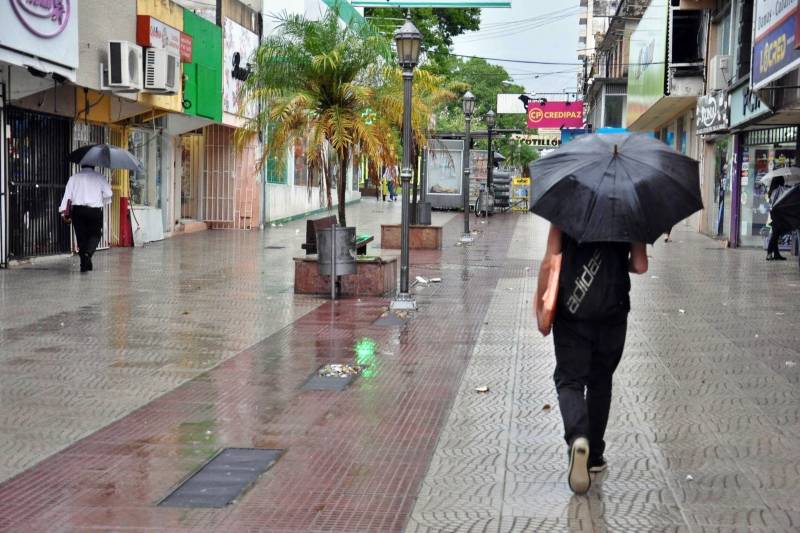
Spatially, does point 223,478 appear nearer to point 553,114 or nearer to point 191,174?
point 191,174

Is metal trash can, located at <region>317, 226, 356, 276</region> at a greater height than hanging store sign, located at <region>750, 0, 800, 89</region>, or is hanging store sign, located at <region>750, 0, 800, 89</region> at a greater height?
hanging store sign, located at <region>750, 0, 800, 89</region>

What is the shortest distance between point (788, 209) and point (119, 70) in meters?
11.7

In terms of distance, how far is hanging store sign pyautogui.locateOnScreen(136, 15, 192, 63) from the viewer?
21109 millimetres

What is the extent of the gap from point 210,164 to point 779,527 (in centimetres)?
2615

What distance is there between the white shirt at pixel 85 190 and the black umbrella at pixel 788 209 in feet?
35.7

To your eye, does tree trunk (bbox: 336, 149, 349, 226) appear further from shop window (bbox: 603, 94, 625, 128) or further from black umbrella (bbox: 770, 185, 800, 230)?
shop window (bbox: 603, 94, 625, 128)

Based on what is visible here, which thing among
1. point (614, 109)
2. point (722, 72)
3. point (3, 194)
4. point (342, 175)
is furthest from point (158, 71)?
point (614, 109)

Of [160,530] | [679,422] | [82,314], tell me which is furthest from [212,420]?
[82,314]

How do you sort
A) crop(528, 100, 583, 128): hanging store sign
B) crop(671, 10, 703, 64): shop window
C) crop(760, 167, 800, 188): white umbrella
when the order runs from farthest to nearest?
1. crop(528, 100, 583, 128): hanging store sign
2. crop(671, 10, 703, 64): shop window
3. crop(760, 167, 800, 188): white umbrella

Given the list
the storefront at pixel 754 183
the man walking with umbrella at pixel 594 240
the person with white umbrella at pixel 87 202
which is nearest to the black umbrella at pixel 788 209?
the storefront at pixel 754 183

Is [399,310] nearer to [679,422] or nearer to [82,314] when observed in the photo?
[82,314]

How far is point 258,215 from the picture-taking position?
100 feet

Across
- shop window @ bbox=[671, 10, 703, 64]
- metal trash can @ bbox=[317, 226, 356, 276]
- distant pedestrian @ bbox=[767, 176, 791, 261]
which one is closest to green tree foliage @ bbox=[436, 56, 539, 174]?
shop window @ bbox=[671, 10, 703, 64]

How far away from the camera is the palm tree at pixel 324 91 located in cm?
1459
